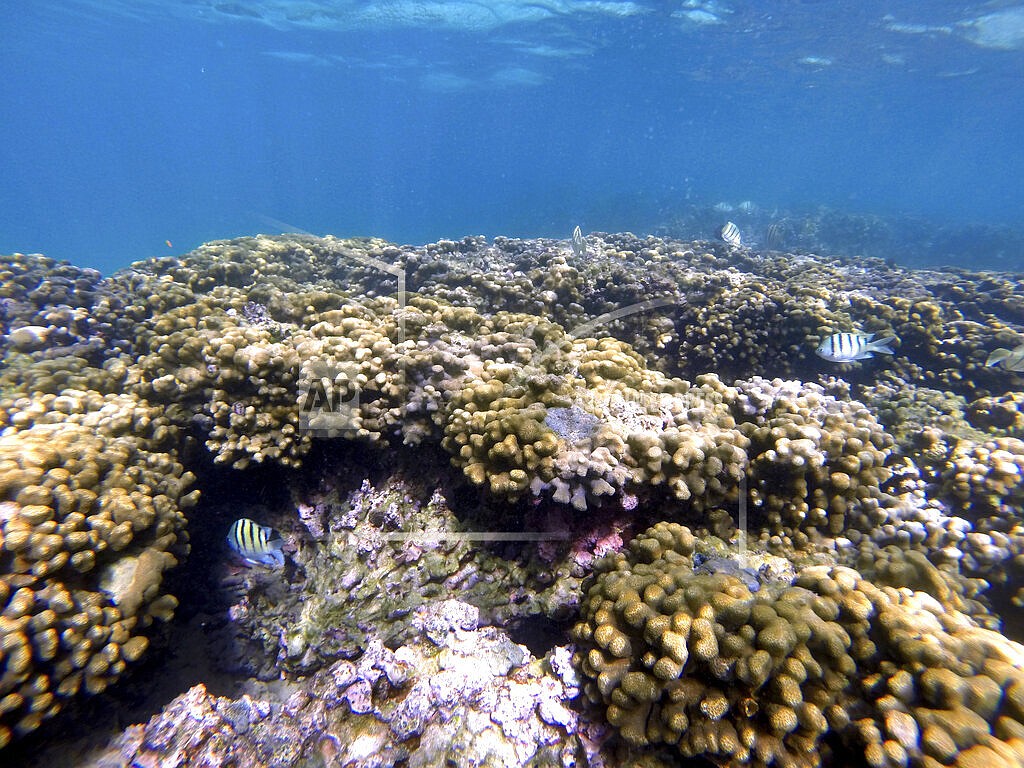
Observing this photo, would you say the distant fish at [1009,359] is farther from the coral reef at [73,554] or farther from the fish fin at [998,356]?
the coral reef at [73,554]

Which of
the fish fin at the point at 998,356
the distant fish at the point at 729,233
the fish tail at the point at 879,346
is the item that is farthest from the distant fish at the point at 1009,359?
the distant fish at the point at 729,233

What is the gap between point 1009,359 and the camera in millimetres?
5727

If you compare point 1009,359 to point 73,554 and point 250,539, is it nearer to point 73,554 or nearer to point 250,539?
point 250,539

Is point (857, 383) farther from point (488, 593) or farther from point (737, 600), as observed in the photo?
point (488, 593)

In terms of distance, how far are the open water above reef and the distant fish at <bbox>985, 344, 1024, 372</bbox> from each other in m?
0.08

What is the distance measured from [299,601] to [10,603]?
1.93 metres

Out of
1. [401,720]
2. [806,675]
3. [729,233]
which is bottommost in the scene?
[401,720]

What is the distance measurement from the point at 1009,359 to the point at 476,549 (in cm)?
702

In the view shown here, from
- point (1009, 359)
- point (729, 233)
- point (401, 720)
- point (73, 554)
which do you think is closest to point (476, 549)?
point (401, 720)

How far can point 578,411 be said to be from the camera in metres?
3.79

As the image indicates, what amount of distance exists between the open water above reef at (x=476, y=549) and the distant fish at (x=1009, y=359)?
82mm

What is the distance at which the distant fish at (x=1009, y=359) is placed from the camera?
18.4 feet

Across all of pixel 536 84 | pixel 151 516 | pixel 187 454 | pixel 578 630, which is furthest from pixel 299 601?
pixel 536 84

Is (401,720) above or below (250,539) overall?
below
